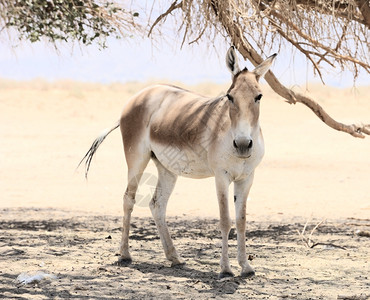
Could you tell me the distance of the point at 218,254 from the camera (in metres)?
7.89

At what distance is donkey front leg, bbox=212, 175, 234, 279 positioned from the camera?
6430 millimetres

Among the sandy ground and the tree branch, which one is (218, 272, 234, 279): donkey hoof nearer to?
the sandy ground

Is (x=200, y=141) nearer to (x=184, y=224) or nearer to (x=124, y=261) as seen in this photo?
(x=124, y=261)

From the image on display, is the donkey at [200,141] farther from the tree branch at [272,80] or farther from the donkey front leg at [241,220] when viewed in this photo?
the tree branch at [272,80]

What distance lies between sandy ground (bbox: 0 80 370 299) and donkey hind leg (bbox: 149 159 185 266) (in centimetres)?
17

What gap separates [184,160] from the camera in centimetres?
690

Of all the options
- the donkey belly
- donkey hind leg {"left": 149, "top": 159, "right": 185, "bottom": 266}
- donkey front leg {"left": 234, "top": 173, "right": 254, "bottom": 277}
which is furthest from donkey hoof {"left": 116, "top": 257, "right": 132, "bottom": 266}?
donkey front leg {"left": 234, "top": 173, "right": 254, "bottom": 277}

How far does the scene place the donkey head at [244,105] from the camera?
584cm

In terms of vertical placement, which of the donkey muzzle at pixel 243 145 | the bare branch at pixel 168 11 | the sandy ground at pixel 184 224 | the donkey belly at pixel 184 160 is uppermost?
the bare branch at pixel 168 11

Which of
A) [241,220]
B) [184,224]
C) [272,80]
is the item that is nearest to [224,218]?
[241,220]

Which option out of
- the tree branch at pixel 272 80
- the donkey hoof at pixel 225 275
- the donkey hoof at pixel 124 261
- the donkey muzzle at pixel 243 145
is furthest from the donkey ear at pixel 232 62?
the donkey hoof at pixel 124 261

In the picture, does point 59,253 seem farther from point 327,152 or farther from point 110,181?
point 327,152

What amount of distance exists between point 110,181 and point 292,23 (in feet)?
32.1

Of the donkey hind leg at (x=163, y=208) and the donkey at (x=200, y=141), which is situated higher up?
the donkey at (x=200, y=141)
